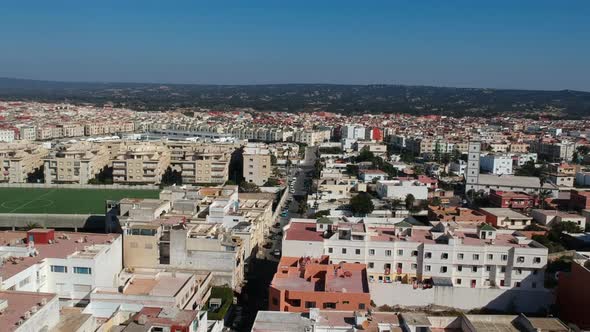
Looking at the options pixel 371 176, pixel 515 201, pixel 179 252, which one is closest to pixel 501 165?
pixel 371 176

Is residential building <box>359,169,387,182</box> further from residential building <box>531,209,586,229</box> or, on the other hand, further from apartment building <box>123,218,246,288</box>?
apartment building <box>123,218,246,288</box>

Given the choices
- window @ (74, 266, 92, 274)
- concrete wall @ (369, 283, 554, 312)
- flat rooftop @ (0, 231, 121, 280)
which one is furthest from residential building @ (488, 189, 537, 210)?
window @ (74, 266, 92, 274)

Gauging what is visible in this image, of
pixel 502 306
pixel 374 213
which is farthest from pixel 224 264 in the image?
pixel 374 213

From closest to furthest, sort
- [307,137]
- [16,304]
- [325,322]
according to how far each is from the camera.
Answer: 1. [16,304]
2. [325,322]
3. [307,137]

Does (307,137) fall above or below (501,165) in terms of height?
below

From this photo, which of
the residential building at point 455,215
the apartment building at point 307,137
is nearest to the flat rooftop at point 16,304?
the residential building at point 455,215

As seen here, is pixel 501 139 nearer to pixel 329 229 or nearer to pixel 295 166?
pixel 295 166

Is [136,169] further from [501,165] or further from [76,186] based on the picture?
[501,165]
